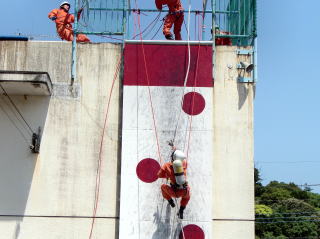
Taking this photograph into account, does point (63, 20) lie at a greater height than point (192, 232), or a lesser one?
greater

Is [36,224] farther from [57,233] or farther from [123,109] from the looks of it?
[123,109]

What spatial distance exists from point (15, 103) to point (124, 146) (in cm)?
215

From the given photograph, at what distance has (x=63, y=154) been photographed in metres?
9.84

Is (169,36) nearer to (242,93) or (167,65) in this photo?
(167,65)

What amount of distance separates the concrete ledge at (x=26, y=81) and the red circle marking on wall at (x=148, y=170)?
2124 millimetres

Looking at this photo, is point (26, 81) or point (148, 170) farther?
point (148, 170)

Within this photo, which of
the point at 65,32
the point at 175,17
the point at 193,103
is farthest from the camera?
the point at 65,32

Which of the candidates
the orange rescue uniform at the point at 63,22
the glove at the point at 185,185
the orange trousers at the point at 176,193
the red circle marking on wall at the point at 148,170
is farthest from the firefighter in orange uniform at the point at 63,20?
the glove at the point at 185,185

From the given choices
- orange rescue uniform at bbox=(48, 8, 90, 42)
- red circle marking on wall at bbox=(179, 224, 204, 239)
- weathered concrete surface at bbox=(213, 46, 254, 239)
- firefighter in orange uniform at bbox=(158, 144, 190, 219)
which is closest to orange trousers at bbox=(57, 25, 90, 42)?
orange rescue uniform at bbox=(48, 8, 90, 42)

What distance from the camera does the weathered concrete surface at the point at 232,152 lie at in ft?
31.2

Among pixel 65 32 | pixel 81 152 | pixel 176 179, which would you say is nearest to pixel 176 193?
pixel 176 179

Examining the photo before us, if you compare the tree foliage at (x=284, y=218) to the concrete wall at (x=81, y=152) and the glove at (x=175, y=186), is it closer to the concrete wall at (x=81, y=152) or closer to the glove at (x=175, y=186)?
the concrete wall at (x=81, y=152)

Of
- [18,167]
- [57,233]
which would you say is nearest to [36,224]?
[57,233]

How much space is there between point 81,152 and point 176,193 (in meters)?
1.96
